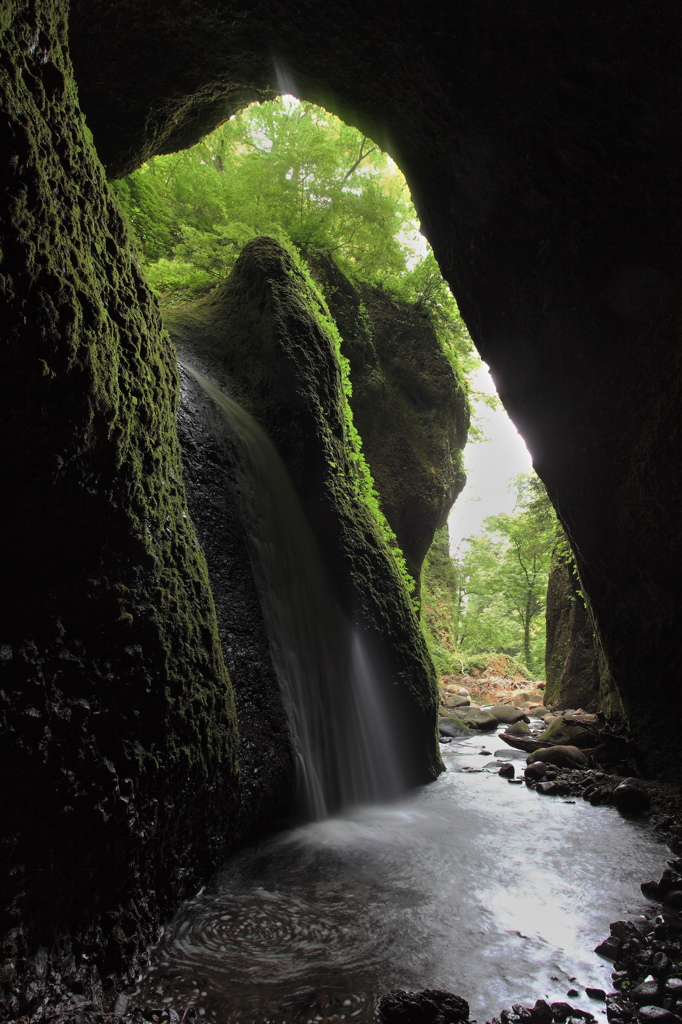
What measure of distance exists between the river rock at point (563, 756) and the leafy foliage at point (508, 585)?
9.82 m

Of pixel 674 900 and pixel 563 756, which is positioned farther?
pixel 563 756

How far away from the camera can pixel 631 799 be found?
15.5ft

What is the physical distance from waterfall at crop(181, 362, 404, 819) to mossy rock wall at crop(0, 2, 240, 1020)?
1751mm

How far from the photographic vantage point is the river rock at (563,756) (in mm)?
6133

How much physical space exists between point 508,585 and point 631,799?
14.3m

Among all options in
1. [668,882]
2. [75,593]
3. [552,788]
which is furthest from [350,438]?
[668,882]

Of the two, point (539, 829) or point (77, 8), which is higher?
point (77, 8)

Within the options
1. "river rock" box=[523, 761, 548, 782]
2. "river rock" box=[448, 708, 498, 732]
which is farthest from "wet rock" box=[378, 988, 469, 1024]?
"river rock" box=[448, 708, 498, 732]

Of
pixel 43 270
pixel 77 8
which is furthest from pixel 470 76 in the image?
pixel 43 270

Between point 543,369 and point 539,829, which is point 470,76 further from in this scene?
point 539,829

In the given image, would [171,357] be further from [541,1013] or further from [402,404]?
[402,404]

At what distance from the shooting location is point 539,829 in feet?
14.3

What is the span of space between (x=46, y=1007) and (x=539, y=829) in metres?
3.85

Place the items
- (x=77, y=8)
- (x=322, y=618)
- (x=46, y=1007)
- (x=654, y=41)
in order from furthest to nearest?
(x=322, y=618) → (x=77, y=8) → (x=654, y=41) → (x=46, y=1007)
